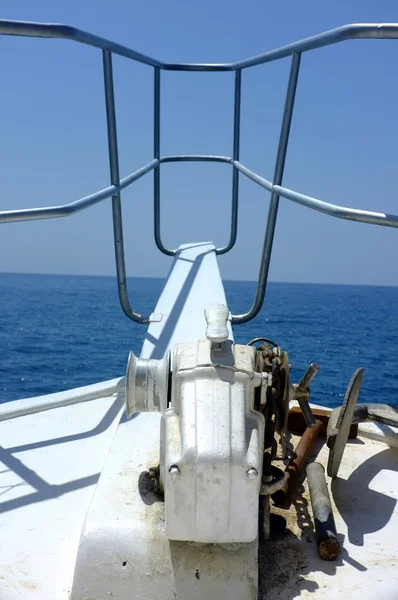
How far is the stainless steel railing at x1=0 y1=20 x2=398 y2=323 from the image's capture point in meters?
1.25

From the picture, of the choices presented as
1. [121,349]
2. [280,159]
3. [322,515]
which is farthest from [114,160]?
[121,349]

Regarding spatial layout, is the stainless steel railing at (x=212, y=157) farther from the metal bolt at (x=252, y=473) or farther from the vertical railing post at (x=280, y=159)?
the metal bolt at (x=252, y=473)

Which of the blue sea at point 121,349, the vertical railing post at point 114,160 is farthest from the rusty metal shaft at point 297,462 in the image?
the blue sea at point 121,349

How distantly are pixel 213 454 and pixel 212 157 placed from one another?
1989 millimetres

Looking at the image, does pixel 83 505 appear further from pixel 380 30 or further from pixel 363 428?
pixel 380 30

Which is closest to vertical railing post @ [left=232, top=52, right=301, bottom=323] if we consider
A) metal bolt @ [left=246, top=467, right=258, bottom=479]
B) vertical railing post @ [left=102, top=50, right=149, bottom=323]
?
vertical railing post @ [left=102, top=50, right=149, bottom=323]

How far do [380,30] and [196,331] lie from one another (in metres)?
0.89

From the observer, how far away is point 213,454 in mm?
902

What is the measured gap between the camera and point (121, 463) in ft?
4.02

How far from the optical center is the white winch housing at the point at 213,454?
906 millimetres

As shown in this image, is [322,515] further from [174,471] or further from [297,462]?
[174,471]

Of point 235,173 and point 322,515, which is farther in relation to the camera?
point 235,173

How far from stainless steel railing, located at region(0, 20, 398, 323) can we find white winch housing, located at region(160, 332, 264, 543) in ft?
1.46

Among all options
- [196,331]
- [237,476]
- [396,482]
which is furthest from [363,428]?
[237,476]
